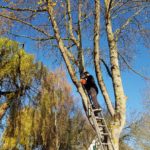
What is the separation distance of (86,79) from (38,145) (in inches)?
343

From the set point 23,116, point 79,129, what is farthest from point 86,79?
point 79,129

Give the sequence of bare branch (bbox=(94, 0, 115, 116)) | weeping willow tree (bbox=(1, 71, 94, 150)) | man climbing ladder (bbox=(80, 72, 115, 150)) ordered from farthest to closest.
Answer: weeping willow tree (bbox=(1, 71, 94, 150)), bare branch (bbox=(94, 0, 115, 116)), man climbing ladder (bbox=(80, 72, 115, 150))

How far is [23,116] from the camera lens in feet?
52.4

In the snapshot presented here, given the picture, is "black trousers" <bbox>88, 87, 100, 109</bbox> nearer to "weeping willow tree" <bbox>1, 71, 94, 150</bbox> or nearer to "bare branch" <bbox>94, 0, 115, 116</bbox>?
"bare branch" <bbox>94, 0, 115, 116</bbox>

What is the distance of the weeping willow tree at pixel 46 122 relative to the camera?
1571cm

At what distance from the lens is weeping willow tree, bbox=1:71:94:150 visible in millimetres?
15711

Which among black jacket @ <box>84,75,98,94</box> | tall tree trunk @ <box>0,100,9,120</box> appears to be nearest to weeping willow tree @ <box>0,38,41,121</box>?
tall tree trunk @ <box>0,100,9,120</box>

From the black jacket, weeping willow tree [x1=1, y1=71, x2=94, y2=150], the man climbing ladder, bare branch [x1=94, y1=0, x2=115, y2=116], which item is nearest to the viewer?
the man climbing ladder

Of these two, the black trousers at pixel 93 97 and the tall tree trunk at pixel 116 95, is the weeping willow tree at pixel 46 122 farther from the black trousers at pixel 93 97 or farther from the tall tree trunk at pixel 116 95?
the tall tree trunk at pixel 116 95

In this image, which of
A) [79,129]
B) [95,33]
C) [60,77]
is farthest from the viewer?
[79,129]

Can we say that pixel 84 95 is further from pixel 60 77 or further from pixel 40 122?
pixel 60 77

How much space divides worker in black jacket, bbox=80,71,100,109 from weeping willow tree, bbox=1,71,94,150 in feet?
24.3

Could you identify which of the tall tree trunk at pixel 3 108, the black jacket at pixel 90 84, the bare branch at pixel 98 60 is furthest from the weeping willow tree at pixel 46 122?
the bare branch at pixel 98 60

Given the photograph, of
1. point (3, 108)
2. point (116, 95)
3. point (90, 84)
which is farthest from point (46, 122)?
point (116, 95)
